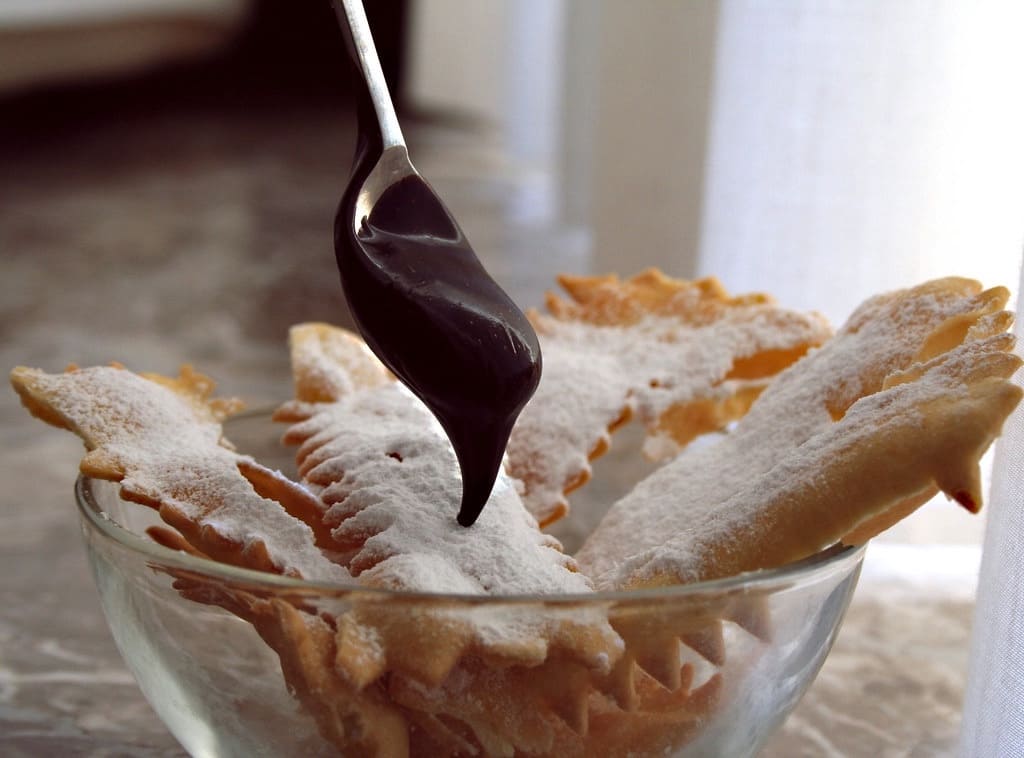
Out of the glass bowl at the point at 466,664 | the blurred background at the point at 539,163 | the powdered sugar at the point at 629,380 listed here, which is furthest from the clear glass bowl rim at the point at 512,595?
the blurred background at the point at 539,163

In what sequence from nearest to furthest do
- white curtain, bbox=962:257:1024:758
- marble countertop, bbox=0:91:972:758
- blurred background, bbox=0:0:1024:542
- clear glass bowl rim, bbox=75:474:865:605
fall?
clear glass bowl rim, bbox=75:474:865:605 → white curtain, bbox=962:257:1024:758 → marble countertop, bbox=0:91:972:758 → blurred background, bbox=0:0:1024:542

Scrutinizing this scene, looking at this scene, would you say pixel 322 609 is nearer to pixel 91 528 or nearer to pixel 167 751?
pixel 91 528

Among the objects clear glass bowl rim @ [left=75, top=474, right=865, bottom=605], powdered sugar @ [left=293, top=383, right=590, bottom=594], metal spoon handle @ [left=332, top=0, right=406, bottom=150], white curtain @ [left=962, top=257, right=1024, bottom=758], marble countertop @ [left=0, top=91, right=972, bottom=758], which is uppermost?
metal spoon handle @ [left=332, top=0, right=406, bottom=150]

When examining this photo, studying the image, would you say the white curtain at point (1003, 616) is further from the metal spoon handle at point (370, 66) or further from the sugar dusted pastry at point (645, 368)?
the metal spoon handle at point (370, 66)

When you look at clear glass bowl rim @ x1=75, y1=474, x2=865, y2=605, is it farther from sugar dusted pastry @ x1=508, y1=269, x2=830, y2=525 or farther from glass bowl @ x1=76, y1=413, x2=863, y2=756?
sugar dusted pastry @ x1=508, y1=269, x2=830, y2=525

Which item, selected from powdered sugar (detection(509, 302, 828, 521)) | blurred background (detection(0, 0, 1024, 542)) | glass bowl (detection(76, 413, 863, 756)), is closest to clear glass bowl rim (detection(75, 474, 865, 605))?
glass bowl (detection(76, 413, 863, 756))
